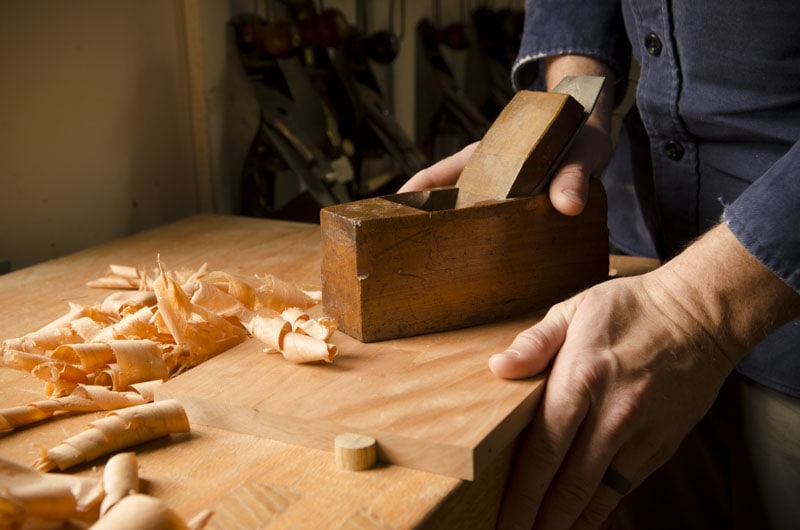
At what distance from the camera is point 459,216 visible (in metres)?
0.89

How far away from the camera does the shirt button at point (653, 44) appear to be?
1.07 meters

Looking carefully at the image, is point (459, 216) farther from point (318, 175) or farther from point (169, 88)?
point (169, 88)

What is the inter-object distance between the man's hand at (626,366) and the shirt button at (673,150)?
1.07 ft

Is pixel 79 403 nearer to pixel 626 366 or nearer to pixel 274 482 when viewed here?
pixel 274 482

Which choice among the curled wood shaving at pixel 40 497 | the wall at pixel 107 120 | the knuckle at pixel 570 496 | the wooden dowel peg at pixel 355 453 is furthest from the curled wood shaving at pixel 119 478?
the wall at pixel 107 120

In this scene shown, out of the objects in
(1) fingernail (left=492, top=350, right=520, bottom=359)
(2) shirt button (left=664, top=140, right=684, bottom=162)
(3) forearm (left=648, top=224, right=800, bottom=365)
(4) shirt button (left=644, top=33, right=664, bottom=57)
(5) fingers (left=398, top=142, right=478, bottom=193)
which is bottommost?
(1) fingernail (left=492, top=350, right=520, bottom=359)

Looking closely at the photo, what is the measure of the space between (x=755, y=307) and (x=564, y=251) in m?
0.24

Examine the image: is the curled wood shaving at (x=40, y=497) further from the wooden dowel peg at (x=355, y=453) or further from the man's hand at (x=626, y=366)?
the man's hand at (x=626, y=366)

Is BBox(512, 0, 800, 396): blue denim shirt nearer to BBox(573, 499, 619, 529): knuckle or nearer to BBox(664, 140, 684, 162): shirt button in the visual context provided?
BBox(664, 140, 684, 162): shirt button

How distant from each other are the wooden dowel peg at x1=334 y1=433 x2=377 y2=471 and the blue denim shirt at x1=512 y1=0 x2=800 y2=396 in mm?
427

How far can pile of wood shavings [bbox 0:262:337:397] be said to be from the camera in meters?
0.84

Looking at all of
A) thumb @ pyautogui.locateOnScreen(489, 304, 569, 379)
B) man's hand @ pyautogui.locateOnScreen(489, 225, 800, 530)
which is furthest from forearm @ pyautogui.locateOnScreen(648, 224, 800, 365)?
thumb @ pyautogui.locateOnScreen(489, 304, 569, 379)

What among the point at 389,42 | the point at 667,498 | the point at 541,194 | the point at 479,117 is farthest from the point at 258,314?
the point at 479,117

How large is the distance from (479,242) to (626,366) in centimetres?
22
